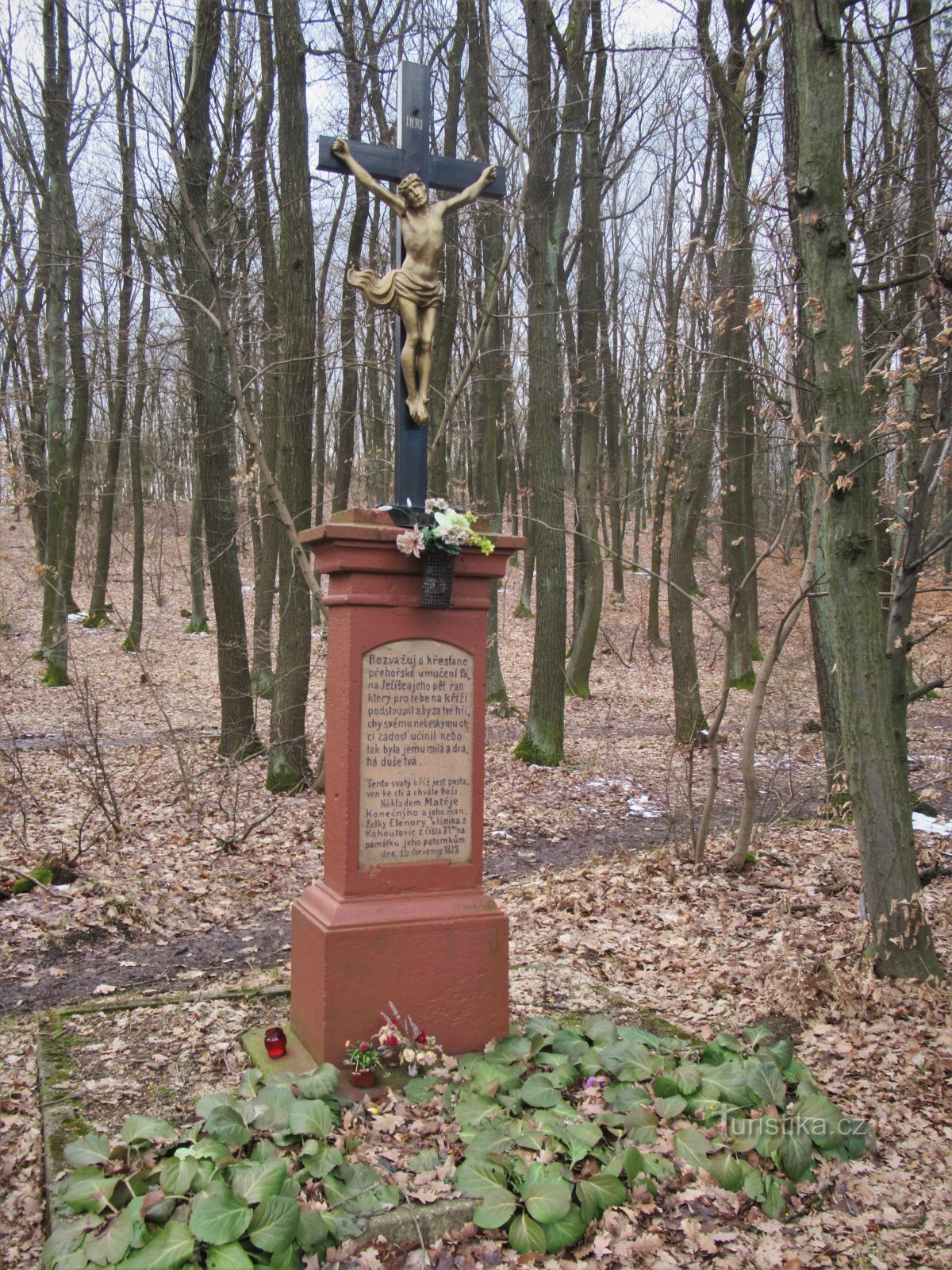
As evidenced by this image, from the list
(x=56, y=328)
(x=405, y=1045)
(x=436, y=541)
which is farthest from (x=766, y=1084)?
(x=56, y=328)

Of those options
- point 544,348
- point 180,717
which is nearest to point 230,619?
point 180,717

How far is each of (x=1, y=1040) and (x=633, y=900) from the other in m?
4.08

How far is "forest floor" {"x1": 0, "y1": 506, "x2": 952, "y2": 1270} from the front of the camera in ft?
10.9

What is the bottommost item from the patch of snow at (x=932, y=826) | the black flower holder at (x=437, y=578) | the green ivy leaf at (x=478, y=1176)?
the patch of snow at (x=932, y=826)

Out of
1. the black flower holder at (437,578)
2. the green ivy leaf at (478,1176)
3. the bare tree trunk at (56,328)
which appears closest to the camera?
the green ivy leaf at (478,1176)

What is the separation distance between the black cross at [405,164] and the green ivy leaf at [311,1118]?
8.46 feet

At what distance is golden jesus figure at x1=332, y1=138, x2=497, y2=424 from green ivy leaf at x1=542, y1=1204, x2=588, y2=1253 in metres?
3.35

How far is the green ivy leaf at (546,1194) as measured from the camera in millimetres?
3162

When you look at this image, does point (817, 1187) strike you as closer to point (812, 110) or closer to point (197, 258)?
point (812, 110)

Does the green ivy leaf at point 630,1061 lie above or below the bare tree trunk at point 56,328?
below

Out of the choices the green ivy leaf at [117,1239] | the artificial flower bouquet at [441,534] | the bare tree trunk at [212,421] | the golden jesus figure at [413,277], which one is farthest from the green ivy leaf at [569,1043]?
the bare tree trunk at [212,421]

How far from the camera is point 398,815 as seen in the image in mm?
4383

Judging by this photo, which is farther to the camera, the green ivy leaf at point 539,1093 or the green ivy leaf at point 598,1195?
the green ivy leaf at point 539,1093

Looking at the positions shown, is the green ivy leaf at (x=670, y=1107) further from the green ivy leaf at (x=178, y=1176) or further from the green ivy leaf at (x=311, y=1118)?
the green ivy leaf at (x=178, y=1176)
